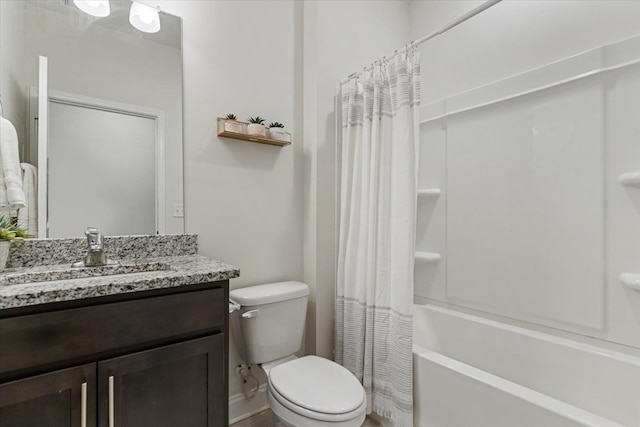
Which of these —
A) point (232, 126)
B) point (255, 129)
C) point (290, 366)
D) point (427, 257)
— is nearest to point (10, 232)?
point (232, 126)

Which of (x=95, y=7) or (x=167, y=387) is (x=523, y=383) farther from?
(x=95, y=7)

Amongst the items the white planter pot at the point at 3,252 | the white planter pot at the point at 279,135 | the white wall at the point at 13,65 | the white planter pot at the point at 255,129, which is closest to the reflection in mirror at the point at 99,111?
the white wall at the point at 13,65

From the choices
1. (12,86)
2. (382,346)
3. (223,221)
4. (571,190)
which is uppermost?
(12,86)

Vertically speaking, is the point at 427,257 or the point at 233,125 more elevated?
the point at 233,125

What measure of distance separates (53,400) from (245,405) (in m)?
1.16

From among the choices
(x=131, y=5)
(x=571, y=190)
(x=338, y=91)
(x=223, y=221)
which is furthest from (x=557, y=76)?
(x=131, y=5)

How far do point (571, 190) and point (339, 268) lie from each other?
131 cm

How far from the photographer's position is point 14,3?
4.18 ft

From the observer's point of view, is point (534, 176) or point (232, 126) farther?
point (534, 176)

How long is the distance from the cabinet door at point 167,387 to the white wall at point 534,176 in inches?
65.2

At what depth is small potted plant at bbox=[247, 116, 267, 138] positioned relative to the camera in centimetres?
175

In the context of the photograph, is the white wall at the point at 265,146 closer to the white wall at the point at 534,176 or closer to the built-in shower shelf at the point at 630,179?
the white wall at the point at 534,176

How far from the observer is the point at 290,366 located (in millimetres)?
1505

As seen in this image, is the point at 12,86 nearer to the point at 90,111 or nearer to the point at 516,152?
the point at 90,111
